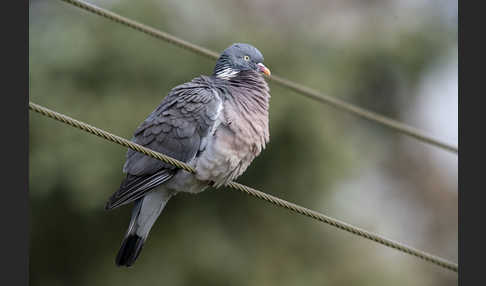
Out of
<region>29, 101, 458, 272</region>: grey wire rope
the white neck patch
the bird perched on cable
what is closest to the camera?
<region>29, 101, 458, 272</region>: grey wire rope

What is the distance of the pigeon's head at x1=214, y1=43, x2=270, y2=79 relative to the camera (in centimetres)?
461

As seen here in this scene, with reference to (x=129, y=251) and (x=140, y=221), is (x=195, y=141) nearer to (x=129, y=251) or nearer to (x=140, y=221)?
(x=140, y=221)

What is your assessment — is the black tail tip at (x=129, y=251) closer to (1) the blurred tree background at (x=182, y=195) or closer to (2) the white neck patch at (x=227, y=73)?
(2) the white neck patch at (x=227, y=73)

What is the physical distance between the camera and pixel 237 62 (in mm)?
4629

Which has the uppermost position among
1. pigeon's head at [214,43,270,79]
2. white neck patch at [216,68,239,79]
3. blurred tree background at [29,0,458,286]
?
pigeon's head at [214,43,270,79]

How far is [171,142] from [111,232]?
121 inches

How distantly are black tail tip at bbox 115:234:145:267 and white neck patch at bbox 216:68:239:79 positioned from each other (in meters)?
1.10

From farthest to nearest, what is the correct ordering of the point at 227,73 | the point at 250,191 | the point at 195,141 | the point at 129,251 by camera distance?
the point at 227,73 → the point at 129,251 → the point at 195,141 → the point at 250,191

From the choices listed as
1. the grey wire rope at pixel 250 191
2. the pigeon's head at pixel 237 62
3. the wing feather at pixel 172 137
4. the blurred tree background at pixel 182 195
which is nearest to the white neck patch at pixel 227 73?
the pigeon's head at pixel 237 62

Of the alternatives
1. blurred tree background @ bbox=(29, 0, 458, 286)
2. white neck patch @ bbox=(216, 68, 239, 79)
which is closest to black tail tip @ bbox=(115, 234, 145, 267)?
white neck patch @ bbox=(216, 68, 239, 79)

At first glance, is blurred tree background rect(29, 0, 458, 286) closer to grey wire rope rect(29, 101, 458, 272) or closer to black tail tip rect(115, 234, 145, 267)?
black tail tip rect(115, 234, 145, 267)

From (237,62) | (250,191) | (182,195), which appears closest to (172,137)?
(237,62)

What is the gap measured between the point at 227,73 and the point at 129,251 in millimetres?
1224

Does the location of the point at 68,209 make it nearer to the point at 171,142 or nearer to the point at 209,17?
the point at 209,17
